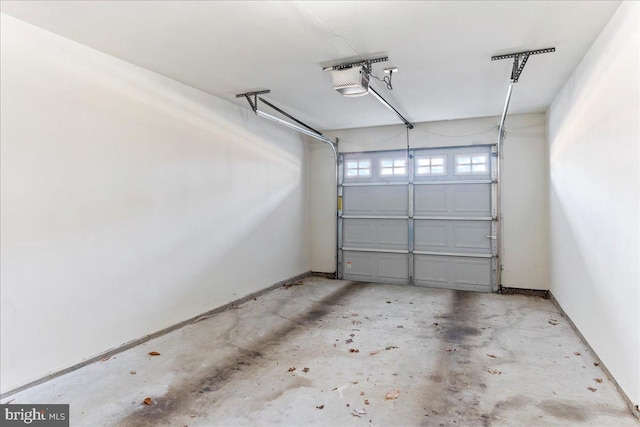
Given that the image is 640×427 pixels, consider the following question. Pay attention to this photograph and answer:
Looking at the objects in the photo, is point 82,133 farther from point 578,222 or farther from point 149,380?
point 578,222

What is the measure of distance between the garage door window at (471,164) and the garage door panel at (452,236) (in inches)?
32.0

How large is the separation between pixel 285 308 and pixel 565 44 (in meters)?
4.01

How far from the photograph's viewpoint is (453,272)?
5738 millimetres

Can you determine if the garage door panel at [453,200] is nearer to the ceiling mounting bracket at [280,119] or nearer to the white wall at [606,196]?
the white wall at [606,196]

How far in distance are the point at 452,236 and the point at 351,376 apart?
145 inches

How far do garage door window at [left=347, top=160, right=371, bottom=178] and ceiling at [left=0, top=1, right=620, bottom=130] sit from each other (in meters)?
2.21

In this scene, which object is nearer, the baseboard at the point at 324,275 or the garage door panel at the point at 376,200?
the garage door panel at the point at 376,200

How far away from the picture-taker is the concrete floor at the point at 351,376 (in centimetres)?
223

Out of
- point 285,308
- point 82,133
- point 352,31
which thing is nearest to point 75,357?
point 82,133

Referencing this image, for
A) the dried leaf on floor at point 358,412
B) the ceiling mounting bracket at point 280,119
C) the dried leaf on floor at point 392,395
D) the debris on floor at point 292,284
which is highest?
the ceiling mounting bracket at point 280,119

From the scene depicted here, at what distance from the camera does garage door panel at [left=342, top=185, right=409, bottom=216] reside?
6.10 m

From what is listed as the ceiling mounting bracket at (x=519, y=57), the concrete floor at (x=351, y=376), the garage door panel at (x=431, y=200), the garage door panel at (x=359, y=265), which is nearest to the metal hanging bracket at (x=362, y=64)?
the ceiling mounting bracket at (x=519, y=57)

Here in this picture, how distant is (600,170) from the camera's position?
283 cm

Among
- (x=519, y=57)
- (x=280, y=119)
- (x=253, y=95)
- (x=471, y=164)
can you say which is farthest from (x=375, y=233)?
(x=519, y=57)
